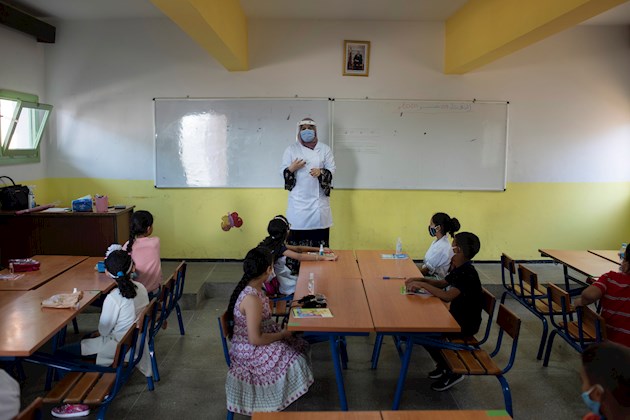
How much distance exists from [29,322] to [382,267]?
257cm

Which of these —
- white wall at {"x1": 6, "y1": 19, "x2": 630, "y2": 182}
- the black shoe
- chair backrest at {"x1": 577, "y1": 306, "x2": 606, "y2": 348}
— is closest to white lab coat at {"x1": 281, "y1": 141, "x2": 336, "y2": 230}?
A: white wall at {"x1": 6, "y1": 19, "x2": 630, "y2": 182}

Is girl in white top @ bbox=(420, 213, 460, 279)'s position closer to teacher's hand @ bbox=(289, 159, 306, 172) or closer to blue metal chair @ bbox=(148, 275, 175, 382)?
teacher's hand @ bbox=(289, 159, 306, 172)

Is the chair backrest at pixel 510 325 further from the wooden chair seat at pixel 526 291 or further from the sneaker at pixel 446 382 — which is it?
the wooden chair seat at pixel 526 291

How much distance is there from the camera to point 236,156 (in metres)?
6.39

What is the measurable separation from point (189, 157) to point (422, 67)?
10.6 ft

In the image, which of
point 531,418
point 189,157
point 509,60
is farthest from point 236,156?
point 531,418

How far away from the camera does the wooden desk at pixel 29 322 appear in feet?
8.32

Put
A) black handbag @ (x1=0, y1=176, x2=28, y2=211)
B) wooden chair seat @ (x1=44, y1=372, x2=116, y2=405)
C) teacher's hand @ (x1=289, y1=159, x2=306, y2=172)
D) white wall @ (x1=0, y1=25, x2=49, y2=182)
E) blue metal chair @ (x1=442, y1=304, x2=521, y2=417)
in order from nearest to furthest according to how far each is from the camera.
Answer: wooden chair seat @ (x1=44, y1=372, x2=116, y2=405) → blue metal chair @ (x1=442, y1=304, x2=521, y2=417) → teacher's hand @ (x1=289, y1=159, x2=306, y2=172) → black handbag @ (x1=0, y1=176, x2=28, y2=211) → white wall @ (x1=0, y1=25, x2=49, y2=182)

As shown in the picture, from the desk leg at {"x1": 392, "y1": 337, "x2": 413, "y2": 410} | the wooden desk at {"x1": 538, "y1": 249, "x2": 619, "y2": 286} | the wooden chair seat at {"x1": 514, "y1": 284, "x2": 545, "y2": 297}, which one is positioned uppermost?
the wooden desk at {"x1": 538, "y1": 249, "x2": 619, "y2": 286}

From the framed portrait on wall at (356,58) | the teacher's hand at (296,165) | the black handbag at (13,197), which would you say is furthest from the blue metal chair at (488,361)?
the black handbag at (13,197)

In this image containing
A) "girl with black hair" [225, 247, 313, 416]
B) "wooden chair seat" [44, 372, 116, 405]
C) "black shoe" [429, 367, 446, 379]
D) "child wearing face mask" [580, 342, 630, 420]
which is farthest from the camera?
"black shoe" [429, 367, 446, 379]

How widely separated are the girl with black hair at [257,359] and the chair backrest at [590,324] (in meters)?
1.91

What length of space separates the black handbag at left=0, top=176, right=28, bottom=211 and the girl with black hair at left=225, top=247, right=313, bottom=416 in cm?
366

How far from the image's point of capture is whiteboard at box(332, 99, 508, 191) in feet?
20.6
